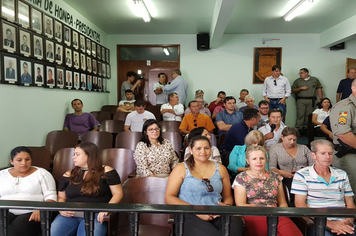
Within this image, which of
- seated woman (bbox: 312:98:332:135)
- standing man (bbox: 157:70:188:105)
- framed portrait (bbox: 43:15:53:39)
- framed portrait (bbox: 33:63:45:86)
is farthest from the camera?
standing man (bbox: 157:70:188:105)

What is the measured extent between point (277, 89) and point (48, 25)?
4.98m

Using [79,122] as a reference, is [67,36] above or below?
above

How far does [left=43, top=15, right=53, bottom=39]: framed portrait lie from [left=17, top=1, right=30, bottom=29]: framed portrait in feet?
1.35

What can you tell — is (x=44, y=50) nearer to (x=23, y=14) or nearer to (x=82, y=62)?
(x=23, y=14)

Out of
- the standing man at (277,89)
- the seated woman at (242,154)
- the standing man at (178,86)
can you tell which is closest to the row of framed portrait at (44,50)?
the standing man at (178,86)

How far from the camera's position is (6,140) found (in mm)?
3354

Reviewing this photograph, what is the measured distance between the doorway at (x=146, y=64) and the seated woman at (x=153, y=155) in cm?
493

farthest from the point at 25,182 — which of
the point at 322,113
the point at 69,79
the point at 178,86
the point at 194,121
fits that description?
the point at 322,113

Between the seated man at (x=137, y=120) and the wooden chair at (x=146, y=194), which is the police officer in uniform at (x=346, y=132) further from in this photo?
the seated man at (x=137, y=120)

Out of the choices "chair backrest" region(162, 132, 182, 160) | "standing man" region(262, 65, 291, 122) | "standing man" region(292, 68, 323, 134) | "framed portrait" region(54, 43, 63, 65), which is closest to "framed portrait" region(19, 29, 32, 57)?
"framed portrait" region(54, 43, 63, 65)

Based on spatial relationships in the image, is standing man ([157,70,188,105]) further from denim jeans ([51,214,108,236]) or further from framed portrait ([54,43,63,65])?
denim jeans ([51,214,108,236])

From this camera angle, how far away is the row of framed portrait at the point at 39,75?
338cm

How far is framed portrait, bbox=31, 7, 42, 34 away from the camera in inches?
151

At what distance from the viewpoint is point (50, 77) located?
14.2 ft
